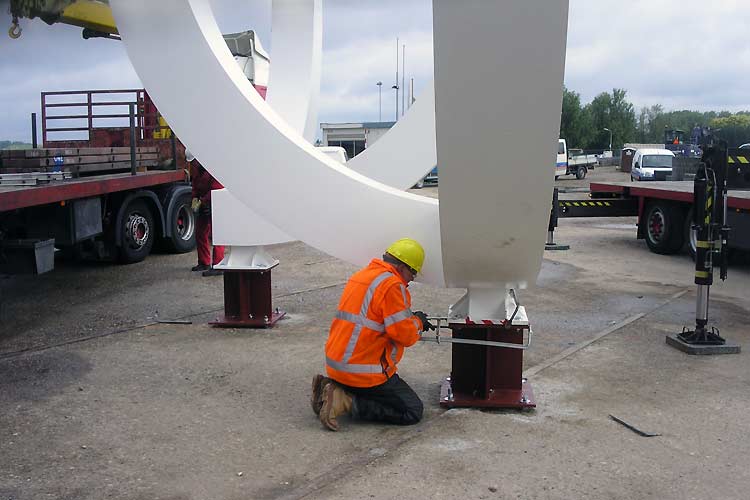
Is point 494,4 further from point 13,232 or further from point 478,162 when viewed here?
point 13,232

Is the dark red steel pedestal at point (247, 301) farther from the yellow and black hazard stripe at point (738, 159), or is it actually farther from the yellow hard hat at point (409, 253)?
the yellow and black hazard stripe at point (738, 159)

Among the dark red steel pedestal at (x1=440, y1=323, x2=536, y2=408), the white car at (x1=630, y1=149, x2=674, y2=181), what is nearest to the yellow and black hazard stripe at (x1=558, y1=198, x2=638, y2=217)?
the dark red steel pedestal at (x1=440, y1=323, x2=536, y2=408)

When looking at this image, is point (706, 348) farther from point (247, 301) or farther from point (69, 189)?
point (69, 189)

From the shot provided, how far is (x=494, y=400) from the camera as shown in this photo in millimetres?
5207

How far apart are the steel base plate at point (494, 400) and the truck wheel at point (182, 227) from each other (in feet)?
26.0

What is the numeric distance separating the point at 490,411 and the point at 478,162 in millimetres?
2011

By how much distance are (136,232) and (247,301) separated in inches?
171

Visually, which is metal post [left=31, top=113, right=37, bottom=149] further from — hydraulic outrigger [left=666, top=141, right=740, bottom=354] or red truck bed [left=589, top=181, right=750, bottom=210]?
red truck bed [left=589, top=181, right=750, bottom=210]

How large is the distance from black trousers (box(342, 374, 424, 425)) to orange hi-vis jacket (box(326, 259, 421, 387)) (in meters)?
0.07

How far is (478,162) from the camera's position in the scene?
3.87 m

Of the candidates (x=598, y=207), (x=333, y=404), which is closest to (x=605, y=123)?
(x=598, y=207)

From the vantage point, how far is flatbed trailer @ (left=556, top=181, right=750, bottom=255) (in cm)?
1181

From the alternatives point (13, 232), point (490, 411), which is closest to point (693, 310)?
point (490, 411)

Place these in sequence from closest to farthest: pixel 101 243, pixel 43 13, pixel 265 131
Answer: pixel 265 131 < pixel 43 13 < pixel 101 243
